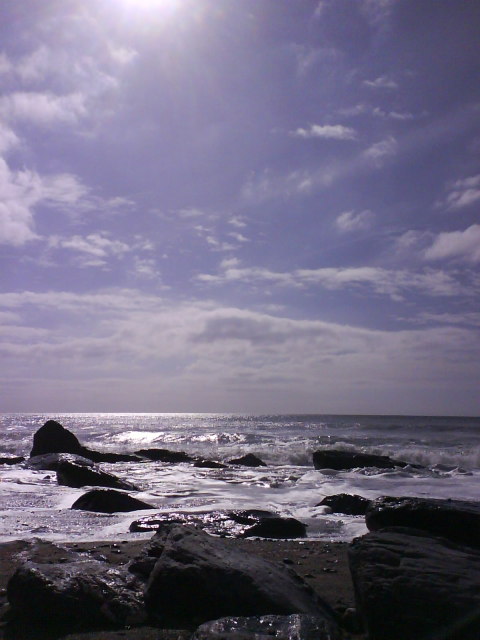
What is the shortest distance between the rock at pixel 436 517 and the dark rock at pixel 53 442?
2021cm

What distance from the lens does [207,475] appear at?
56.4 feet

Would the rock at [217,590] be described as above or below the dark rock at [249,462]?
above

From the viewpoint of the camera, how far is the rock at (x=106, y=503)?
9.77m

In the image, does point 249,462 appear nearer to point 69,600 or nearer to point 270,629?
point 69,600

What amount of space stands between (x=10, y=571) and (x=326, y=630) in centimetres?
380

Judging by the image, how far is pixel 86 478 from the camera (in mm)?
13562

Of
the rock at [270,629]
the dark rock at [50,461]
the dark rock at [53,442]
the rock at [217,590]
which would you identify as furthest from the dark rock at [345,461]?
the rock at [270,629]

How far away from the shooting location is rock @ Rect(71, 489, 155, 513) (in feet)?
32.1

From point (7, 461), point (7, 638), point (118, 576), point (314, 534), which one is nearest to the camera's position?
point (7, 638)

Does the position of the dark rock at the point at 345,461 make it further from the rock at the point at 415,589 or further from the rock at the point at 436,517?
the rock at the point at 415,589

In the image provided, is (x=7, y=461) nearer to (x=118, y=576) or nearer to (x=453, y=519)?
(x=118, y=576)

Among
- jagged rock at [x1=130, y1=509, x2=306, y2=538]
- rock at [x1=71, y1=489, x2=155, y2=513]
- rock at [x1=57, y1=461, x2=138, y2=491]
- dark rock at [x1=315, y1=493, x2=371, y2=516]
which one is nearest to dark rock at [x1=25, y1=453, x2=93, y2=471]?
rock at [x1=57, y1=461, x2=138, y2=491]

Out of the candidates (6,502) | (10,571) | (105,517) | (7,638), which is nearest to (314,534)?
(105,517)

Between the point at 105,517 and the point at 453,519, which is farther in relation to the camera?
the point at 105,517
